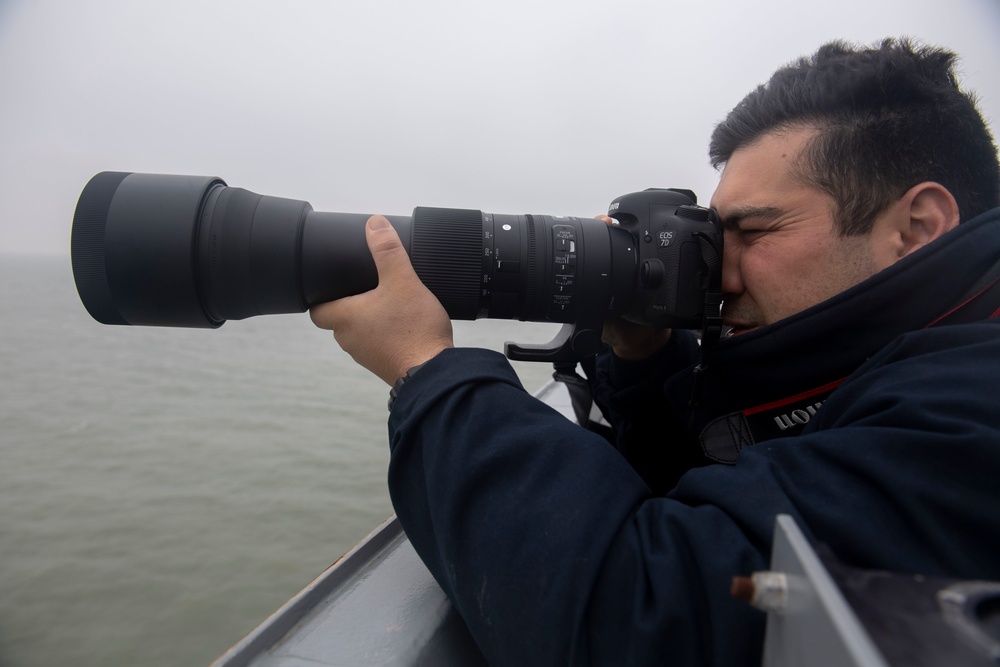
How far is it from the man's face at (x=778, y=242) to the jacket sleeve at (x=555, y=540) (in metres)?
0.36

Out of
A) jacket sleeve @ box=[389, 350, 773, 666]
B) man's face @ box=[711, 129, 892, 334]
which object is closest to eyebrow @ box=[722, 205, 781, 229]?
man's face @ box=[711, 129, 892, 334]

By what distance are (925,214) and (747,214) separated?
0.63 ft

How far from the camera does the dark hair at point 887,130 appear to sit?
0.67m

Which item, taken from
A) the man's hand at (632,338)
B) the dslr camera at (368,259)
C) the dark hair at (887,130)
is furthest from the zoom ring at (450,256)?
the dark hair at (887,130)

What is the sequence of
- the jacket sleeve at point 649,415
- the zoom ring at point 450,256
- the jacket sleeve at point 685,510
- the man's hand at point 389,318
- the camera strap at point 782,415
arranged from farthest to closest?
the jacket sleeve at point 649,415, the zoom ring at point 450,256, the man's hand at point 389,318, the camera strap at point 782,415, the jacket sleeve at point 685,510

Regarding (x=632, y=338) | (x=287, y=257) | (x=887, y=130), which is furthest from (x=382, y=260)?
(x=887, y=130)

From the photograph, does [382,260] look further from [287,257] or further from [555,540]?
[555,540]

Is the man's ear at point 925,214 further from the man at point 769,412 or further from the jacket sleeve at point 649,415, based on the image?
the jacket sleeve at point 649,415

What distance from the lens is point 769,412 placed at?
0.69 m

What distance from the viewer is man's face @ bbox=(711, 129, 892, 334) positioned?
677 mm

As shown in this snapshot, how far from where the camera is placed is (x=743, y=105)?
82 cm

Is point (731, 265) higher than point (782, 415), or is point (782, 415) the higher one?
point (731, 265)

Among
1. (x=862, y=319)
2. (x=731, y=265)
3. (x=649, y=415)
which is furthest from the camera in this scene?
(x=649, y=415)

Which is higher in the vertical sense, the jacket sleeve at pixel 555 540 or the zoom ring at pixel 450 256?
the zoom ring at pixel 450 256
